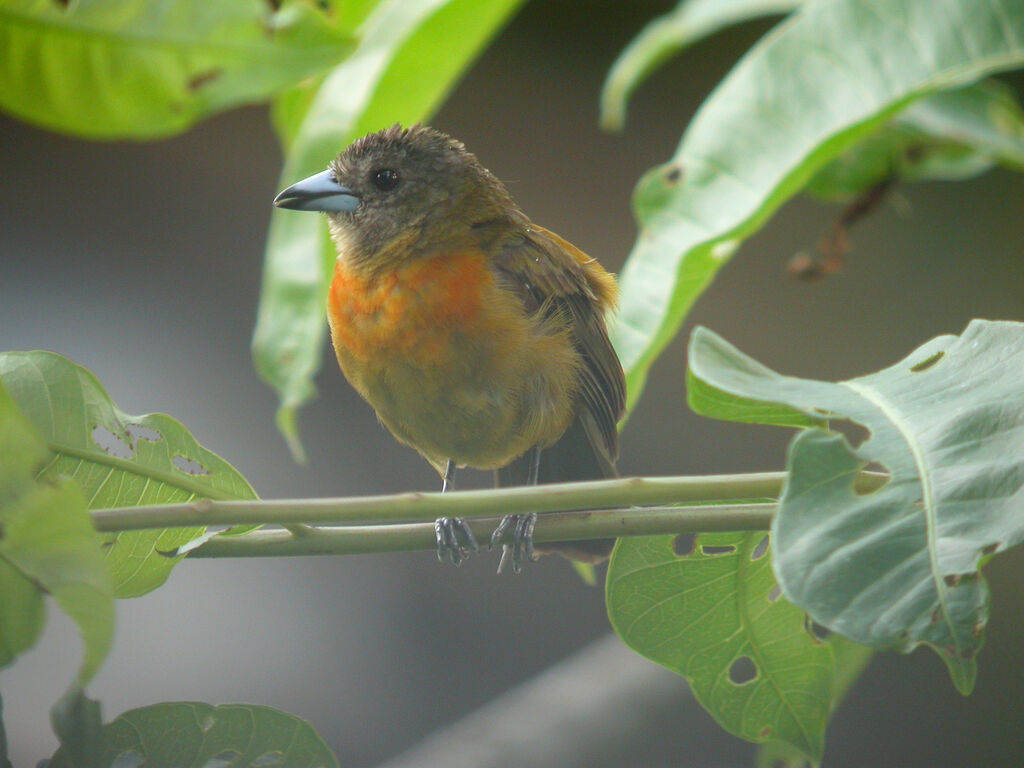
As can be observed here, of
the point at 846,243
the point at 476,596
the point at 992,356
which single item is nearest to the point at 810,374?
the point at 476,596

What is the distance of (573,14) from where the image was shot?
459 centimetres

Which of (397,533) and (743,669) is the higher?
(397,533)

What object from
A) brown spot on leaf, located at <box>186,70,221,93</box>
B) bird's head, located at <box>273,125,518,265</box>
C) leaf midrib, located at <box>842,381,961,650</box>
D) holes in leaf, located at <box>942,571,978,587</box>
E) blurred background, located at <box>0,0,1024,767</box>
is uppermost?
brown spot on leaf, located at <box>186,70,221,93</box>

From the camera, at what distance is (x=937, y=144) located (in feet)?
6.72

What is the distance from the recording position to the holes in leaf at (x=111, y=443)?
1074 mm

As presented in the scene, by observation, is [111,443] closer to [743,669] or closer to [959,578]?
[959,578]

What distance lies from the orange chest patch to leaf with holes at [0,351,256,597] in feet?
1.74

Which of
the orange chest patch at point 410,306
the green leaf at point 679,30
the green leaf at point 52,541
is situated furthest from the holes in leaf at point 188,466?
the green leaf at point 679,30

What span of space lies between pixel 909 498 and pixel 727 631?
0.34 meters

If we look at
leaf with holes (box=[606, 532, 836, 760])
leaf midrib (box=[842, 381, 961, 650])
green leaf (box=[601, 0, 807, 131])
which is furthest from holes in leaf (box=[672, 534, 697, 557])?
green leaf (box=[601, 0, 807, 131])

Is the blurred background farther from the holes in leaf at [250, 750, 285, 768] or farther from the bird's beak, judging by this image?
the holes in leaf at [250, 750, 285, 768]

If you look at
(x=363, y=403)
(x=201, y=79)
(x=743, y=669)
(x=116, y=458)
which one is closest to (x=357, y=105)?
(x=201, y=79)

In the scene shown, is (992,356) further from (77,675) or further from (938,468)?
(77,675)

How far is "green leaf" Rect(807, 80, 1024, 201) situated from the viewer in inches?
73.2
